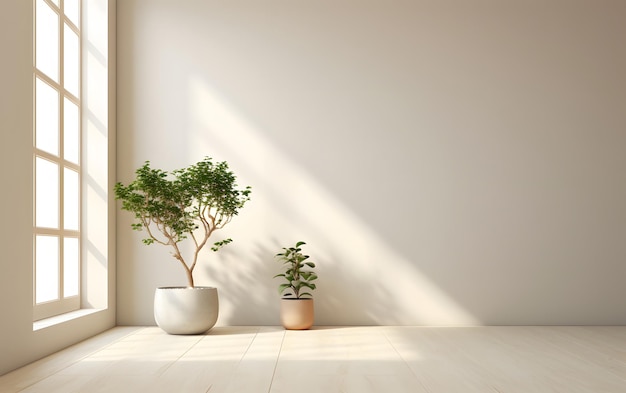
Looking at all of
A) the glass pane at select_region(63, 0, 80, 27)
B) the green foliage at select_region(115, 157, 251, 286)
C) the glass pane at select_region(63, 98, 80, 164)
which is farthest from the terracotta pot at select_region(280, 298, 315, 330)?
the glass pane at select_region(63, 0, 80, 27)

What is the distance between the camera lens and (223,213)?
402 cm

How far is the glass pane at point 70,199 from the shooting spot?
3.91 meters

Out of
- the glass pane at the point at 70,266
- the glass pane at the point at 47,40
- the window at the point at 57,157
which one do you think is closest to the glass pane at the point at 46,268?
the window at the point at 57,157

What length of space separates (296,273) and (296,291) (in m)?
0.11

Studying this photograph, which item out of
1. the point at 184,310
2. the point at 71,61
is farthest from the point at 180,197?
the point at 71,61

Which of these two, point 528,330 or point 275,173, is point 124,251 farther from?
point 528,330

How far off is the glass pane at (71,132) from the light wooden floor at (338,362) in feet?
3.51

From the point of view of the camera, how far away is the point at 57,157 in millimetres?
3709

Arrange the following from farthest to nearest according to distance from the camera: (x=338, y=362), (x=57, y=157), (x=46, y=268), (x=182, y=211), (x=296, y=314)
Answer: (x=296, y=314) → (x=182, y=211) → (x=57, y=157) → (x=46, y=268) → (x=338, y=362)

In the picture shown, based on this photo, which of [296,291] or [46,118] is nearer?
[46,118]

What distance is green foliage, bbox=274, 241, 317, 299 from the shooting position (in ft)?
13.5

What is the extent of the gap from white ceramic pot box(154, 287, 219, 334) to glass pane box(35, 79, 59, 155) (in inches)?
39.8

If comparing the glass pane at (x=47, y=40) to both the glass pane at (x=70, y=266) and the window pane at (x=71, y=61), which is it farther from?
the glass pane at (x=70, y=266)

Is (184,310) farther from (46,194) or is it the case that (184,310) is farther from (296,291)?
(46,194)
